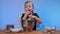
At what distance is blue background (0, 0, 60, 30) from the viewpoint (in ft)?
9.05

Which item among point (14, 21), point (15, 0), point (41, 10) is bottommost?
point (14, 21)

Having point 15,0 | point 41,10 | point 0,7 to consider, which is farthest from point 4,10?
point 41,10

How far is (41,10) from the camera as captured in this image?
2.76 m

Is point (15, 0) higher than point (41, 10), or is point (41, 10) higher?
point (15, 0)

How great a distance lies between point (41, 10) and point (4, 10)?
30.3 inches

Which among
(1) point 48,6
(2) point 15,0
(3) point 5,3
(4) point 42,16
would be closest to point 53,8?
(1) point 48,6

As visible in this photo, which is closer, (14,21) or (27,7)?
(27,7)

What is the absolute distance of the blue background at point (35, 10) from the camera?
276cm

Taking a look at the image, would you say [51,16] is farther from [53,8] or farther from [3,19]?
[3,19]

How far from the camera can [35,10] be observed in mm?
2762

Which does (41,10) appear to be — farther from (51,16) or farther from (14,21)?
(14,21)

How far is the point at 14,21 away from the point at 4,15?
24cm

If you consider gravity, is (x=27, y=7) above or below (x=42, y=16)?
above

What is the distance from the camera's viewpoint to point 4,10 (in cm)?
276
